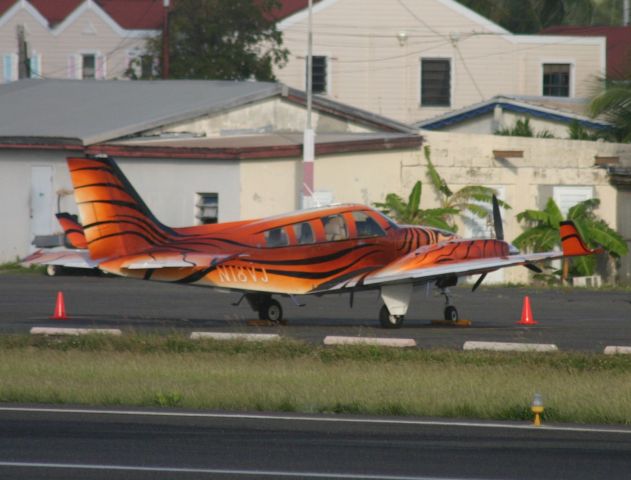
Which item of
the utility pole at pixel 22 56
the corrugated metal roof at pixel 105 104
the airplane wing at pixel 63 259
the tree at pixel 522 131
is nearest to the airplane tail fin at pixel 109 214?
the airplane wing at pixel 63 259

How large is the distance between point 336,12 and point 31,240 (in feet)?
94.2

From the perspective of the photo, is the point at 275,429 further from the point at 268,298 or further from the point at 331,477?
the point at 268,298

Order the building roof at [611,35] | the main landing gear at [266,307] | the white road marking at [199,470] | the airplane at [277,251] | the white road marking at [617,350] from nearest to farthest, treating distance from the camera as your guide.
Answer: the white road marking at [199,470] < the white road marking at [617,350] < the airplane at [277,251] < the main landing gear at [266,307] < the building roof at [611,35]

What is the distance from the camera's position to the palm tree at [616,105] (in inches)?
1670

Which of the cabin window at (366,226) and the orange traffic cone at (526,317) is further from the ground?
the cabin window at (366,226)

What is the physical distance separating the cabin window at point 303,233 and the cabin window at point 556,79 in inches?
1746

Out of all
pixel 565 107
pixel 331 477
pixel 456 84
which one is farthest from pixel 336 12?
pixel 331 477

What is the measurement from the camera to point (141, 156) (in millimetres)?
36969

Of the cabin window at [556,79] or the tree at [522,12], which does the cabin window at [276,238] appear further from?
the tree at [522,12]

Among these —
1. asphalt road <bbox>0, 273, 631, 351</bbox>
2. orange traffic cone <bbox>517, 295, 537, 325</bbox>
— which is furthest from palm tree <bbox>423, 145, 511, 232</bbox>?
orange traffic cone <bbox>517, 295, 537, 325</bbox>

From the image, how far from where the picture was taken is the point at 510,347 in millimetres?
19172

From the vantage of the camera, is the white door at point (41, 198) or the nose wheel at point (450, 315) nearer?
the nose wheel at point (450, 315)

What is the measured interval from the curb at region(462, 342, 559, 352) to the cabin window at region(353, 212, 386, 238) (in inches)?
149

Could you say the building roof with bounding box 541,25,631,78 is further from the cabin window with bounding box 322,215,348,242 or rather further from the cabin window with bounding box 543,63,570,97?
the cabin window with bounding box 322,215,348,242
